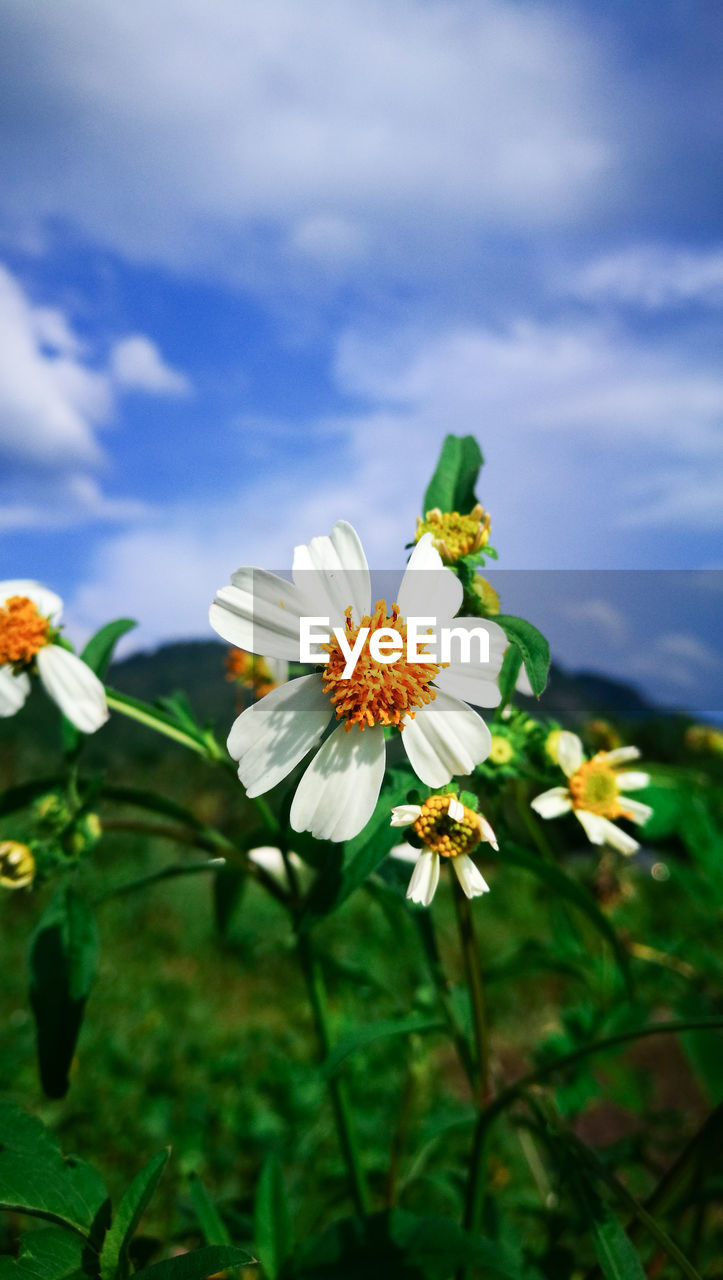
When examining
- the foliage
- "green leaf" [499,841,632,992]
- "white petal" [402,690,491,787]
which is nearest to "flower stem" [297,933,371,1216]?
the foliage

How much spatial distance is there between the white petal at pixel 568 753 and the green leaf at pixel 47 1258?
503mm

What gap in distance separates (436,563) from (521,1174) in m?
1.58

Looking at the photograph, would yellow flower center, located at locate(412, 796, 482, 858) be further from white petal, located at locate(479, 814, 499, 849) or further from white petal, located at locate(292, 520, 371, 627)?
white petal, located at locate(292, 520, 371, 627)

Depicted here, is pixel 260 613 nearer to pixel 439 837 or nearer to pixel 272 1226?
pixel 439 837

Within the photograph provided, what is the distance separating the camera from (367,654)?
0.66 metres

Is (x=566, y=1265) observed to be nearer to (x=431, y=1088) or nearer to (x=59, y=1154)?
(x=59, y=1154)

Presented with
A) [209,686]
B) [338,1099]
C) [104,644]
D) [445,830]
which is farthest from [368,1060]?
[445,830]

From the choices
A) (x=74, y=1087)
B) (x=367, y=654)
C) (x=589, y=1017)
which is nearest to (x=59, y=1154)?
(x=367, y=654)

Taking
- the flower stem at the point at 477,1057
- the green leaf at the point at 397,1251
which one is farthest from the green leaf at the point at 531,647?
the green leaf at the point at 397,1251

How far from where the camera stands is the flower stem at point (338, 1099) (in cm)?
88

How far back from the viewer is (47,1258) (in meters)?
0.61

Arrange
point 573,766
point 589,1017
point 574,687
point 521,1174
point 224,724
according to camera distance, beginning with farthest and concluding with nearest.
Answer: point 521,1174 → point 574,687 → point 589,1017 → point 224,724 → point 573,766

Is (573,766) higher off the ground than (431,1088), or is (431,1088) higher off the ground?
(573,766)

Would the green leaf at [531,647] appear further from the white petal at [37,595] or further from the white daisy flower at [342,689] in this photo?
the white petal at [37,595]
